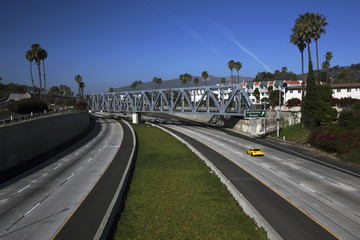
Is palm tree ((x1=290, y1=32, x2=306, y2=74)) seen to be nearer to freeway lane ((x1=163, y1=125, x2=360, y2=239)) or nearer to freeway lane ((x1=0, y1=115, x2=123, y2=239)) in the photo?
freeway lane ((x1=163, y1=125, x2=360, y2=239))

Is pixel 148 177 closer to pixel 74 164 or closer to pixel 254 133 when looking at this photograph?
pixel 74 164

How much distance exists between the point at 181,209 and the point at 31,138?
2866 cm

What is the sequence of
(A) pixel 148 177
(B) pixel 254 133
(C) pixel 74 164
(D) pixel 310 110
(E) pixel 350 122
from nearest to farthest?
(A) pixel 148 177 → (C) pixel 74 164 → (E) pixel 350 122 → (D) pixel 310 110 → (B) pixel 254 133

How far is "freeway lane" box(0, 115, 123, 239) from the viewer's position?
49.9 feet

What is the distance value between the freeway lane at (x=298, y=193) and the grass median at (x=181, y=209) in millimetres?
2127

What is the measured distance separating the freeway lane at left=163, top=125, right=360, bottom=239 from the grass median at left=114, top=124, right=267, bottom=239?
2.13m

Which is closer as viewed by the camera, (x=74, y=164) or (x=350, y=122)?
(x=74, y=164)

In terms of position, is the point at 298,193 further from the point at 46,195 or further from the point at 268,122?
the point at 268,122

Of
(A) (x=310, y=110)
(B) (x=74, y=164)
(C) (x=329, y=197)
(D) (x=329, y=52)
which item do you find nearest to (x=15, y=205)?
(B) (x=74, y=164)

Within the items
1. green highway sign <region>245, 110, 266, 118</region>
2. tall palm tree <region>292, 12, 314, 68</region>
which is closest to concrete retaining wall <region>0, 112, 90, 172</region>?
green highway sign <region>245, 110, 266, 118</region>

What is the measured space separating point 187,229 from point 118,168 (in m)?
15.7

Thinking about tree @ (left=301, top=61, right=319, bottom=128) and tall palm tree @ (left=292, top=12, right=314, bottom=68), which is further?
tall palm tree @ (left=292, top=12, right=314, bottom=68)

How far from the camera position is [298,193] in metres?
21.2

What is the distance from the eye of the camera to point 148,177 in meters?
24.6
